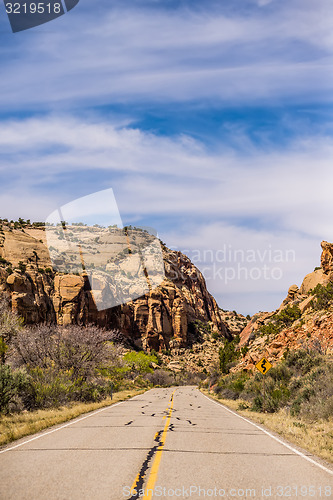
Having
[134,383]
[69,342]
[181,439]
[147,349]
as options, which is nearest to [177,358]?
[147,349]

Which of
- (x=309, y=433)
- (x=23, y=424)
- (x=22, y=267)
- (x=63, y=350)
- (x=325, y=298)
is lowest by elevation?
(x=309, y=433)

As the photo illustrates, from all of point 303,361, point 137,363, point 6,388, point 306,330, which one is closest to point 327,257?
point 306,330

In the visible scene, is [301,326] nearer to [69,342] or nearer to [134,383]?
[69,342]

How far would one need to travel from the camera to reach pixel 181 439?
38.3ft

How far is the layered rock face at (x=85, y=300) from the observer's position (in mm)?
62156

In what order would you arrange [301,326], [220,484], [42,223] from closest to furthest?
[220,484] < [301,326] < [42,223]

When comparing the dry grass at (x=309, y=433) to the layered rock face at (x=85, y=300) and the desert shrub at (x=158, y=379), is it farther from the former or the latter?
the desert shrub at (x=158, y=379)

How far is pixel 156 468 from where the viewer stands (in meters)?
7.73

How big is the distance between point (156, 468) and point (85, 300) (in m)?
67.8

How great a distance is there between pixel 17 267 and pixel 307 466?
62.8 metres

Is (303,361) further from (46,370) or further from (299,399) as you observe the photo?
(46,370)

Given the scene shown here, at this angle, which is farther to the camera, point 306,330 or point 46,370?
point 306,330

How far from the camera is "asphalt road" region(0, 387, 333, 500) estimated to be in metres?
6.26

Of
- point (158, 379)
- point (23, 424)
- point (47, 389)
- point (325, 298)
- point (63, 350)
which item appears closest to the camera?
point (23, 424)
